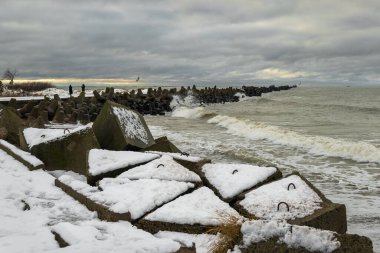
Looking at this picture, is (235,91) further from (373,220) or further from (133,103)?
(373,220)

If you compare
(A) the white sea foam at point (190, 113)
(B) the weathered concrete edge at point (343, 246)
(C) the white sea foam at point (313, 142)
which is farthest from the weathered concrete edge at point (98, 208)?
(A) the white sea foam at point (190, 113)

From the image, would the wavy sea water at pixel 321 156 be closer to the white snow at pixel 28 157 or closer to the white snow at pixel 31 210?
the white snow at pixel 31 210

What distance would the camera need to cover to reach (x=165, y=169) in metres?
6.18

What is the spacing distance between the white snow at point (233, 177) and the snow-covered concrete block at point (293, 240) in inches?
93.6

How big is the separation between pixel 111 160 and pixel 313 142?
986 centimetres

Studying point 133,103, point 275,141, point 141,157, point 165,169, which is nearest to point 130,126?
point 141,157

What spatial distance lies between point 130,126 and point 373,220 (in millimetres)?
4909

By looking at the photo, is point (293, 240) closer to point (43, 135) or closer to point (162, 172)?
point (162, 172)

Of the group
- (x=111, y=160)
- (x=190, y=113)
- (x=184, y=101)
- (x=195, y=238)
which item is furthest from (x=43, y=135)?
(x=184, y=101)

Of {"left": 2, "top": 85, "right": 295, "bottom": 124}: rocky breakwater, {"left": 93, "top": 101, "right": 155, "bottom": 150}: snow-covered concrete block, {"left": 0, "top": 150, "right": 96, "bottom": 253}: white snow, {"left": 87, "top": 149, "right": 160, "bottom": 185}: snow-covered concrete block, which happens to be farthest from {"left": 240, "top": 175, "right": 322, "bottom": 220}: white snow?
{"left": 2, "top": 85, "right": 295, "bottom": 124}: rocky breakwater

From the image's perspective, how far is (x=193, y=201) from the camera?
507 cm

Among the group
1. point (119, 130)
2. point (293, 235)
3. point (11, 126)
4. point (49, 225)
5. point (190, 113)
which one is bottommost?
point (190, 113)

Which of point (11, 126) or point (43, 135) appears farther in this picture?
point (11, 126)

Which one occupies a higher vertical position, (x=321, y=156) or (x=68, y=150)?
(x=68, y=150)
